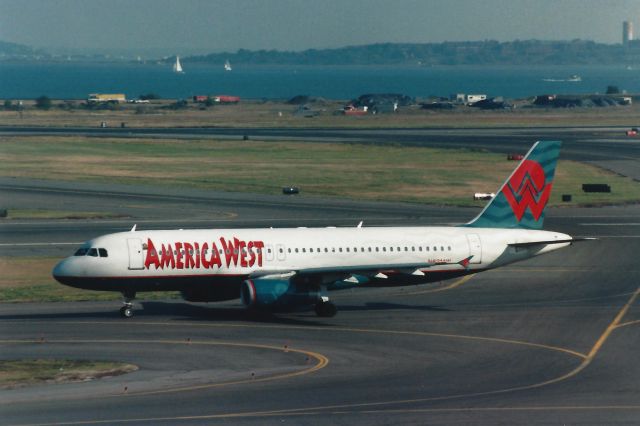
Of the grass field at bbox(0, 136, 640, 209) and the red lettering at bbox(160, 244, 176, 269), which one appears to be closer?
the red lettering at bbox(160, 244, 176, 269)

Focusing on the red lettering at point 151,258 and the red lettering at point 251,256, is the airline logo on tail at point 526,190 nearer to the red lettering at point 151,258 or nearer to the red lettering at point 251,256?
the red lettering at point 251,256

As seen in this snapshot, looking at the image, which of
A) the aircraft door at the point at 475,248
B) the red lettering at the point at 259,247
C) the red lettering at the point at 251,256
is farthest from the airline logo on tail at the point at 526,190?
the red lettering at the point at 251,256

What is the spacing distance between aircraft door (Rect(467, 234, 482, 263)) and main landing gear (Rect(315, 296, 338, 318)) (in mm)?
8737

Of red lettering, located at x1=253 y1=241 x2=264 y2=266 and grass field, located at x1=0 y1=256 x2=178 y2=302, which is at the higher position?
red lettering, located at x1=253 y1=241 x2=264 y2=266

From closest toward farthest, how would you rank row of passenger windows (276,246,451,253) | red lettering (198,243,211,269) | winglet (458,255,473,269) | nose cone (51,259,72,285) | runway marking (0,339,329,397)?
runway marking (0,339,329,397) → nose cone (51,259,72,285) → red lettering (198,243,211,269) → row of passenger windows (276,246,451,253) → winglet (458,255,473,269)

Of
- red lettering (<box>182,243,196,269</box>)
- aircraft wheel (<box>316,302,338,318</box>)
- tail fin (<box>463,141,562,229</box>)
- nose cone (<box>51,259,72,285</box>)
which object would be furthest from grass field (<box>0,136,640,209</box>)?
nose cone (<box>51,259,72,285</box>)

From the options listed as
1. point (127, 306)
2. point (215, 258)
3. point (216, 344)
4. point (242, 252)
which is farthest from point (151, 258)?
point (216, 344)

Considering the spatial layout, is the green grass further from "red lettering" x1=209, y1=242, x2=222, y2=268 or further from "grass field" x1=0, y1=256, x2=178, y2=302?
"grass field" x1=0, y1=256, x2=178, y2=302

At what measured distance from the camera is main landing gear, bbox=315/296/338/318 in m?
60.0

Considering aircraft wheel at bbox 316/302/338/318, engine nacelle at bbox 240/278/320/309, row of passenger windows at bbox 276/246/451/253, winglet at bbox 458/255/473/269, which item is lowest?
aircraft wheel at bbox 316/302/338/318

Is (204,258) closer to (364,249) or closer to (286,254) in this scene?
(286,254)

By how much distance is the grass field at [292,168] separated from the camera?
121 m

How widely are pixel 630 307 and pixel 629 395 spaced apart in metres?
20.9

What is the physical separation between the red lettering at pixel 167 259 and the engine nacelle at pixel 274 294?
3744mm
